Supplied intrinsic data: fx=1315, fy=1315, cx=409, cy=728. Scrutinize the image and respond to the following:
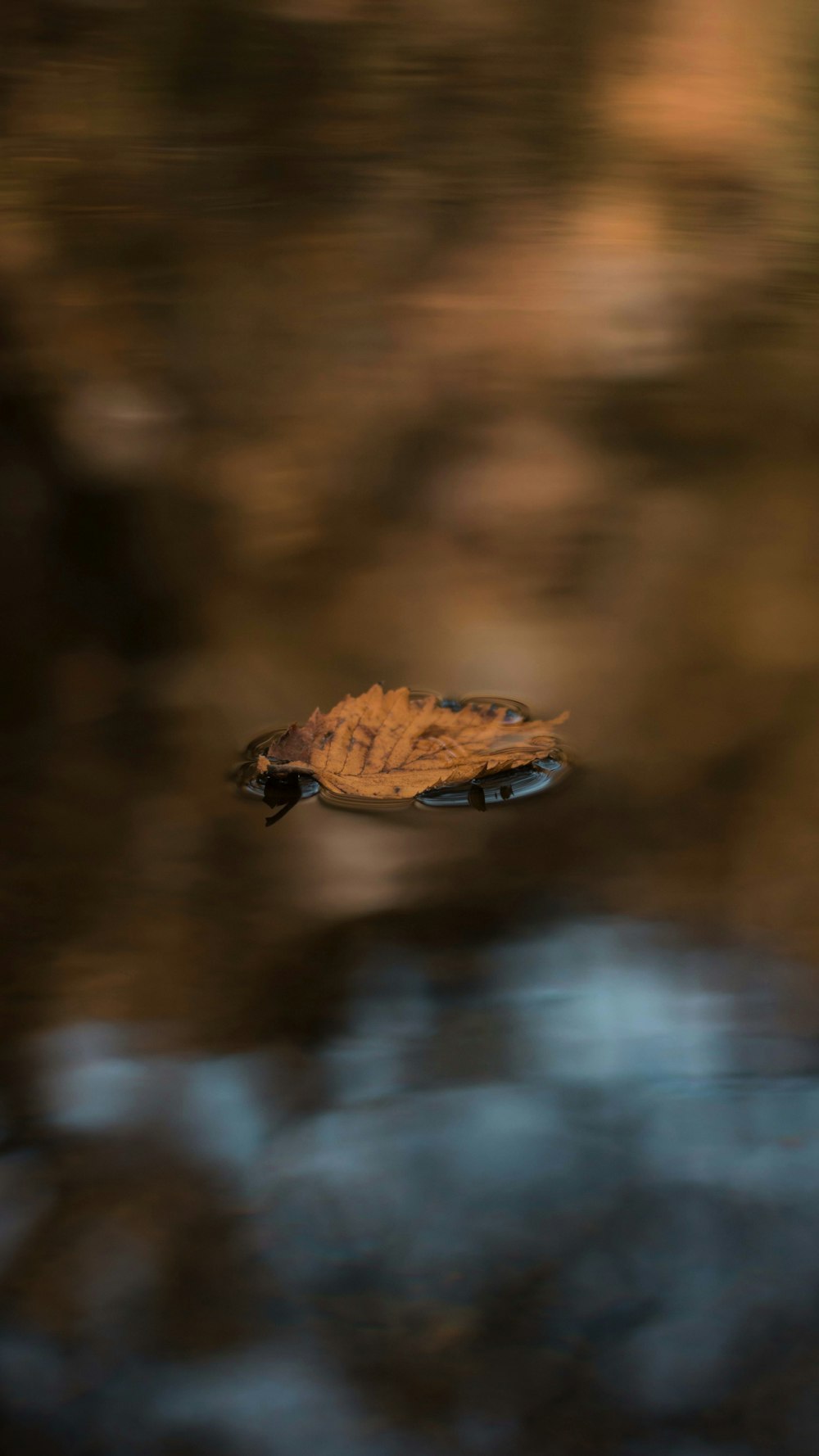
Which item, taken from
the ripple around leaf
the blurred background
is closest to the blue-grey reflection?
the blurred background

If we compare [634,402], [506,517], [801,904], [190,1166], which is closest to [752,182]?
[634,402]

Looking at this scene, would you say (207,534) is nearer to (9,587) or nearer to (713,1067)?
(9,587)

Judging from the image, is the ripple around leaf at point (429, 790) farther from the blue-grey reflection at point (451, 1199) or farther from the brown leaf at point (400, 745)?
the blue-grey reflection at point (451, 1199)

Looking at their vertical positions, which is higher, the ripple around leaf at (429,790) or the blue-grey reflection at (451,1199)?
the ripple around leaf at (429,790)

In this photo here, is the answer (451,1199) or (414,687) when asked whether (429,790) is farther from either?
(451,1199)

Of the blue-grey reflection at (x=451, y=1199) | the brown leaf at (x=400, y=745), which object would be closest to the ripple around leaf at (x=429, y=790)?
the brown leaf at (x=400, y=745)

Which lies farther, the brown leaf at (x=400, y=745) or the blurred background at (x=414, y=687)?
the brown leaf at (x=400, y=745)

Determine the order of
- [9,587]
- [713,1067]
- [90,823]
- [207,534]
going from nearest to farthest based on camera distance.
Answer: [713,1067] → [90,823] → [9,587] → [207,534]
